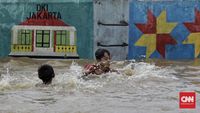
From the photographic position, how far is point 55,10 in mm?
15453

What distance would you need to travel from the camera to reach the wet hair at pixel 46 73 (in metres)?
8.84

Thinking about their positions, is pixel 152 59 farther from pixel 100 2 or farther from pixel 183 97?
pixel 183 97

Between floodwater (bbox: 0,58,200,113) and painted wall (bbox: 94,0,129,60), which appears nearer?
floodwater (bbox: 0,58,200,113)

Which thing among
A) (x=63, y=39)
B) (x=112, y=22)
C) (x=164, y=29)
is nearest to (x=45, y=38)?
(x=63, y=39)

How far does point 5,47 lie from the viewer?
15477 mm

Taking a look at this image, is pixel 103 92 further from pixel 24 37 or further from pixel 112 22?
pixel 24 37

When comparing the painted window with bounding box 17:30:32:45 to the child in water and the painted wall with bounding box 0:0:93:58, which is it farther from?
the child in water

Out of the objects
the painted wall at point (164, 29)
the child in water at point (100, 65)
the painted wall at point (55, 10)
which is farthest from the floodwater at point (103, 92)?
the painted wall at point (55, 10)

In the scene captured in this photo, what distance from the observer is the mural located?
50.3 feet

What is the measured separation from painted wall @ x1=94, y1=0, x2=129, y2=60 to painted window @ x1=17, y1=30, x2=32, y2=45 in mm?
1951

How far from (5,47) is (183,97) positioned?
34.3ft

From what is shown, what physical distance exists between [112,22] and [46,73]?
6609 mm

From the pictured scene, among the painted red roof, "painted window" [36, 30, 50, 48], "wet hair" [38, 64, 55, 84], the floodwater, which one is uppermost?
the painted red roof

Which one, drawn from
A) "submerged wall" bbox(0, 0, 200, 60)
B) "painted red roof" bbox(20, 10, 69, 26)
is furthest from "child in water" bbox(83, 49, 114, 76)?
"painted red roof" bbox(20, 10, 69, 26)
